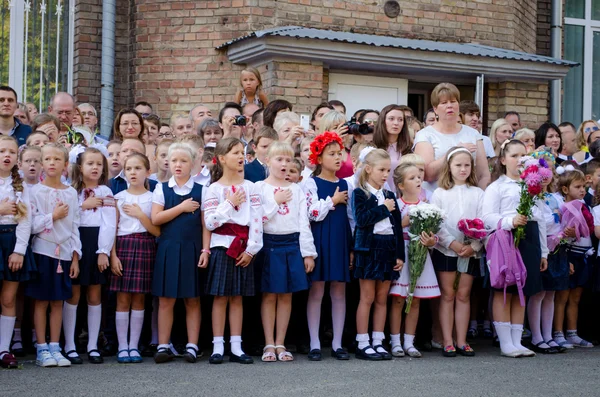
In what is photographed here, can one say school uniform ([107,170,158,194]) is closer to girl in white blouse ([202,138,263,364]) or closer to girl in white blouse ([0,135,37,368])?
girl in white blouse ([202,138,263,364])

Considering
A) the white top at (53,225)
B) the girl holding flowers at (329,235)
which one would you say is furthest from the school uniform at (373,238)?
the white top at (53,225)

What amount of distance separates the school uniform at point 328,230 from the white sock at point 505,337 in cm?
130

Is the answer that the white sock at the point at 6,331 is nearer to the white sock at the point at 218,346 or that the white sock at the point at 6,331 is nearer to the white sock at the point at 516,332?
the white sock at the point at 218,346

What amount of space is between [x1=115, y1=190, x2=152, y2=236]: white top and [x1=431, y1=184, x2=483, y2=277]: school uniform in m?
2.23

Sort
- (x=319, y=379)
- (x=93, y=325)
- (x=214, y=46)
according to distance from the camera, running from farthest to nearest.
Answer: (x=214, y=46) < (x=93, y=325) < (x=319, y=379)

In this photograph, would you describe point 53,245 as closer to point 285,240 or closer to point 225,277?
point 225,277

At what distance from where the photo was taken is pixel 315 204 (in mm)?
6750

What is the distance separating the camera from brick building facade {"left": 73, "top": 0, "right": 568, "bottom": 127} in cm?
1122

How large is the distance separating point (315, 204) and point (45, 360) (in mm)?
2200

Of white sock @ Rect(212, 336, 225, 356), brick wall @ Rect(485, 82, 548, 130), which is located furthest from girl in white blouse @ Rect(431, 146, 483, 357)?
brick wall @ Rect(485, 82, 548, 130)

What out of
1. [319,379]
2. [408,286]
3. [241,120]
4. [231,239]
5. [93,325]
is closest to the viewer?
[319,379]

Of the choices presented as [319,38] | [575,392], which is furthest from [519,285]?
[319,38]

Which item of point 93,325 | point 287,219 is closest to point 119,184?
point 93,325

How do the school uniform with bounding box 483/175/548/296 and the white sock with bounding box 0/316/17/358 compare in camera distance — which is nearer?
the white sock with bounding box 0/316/17/358
